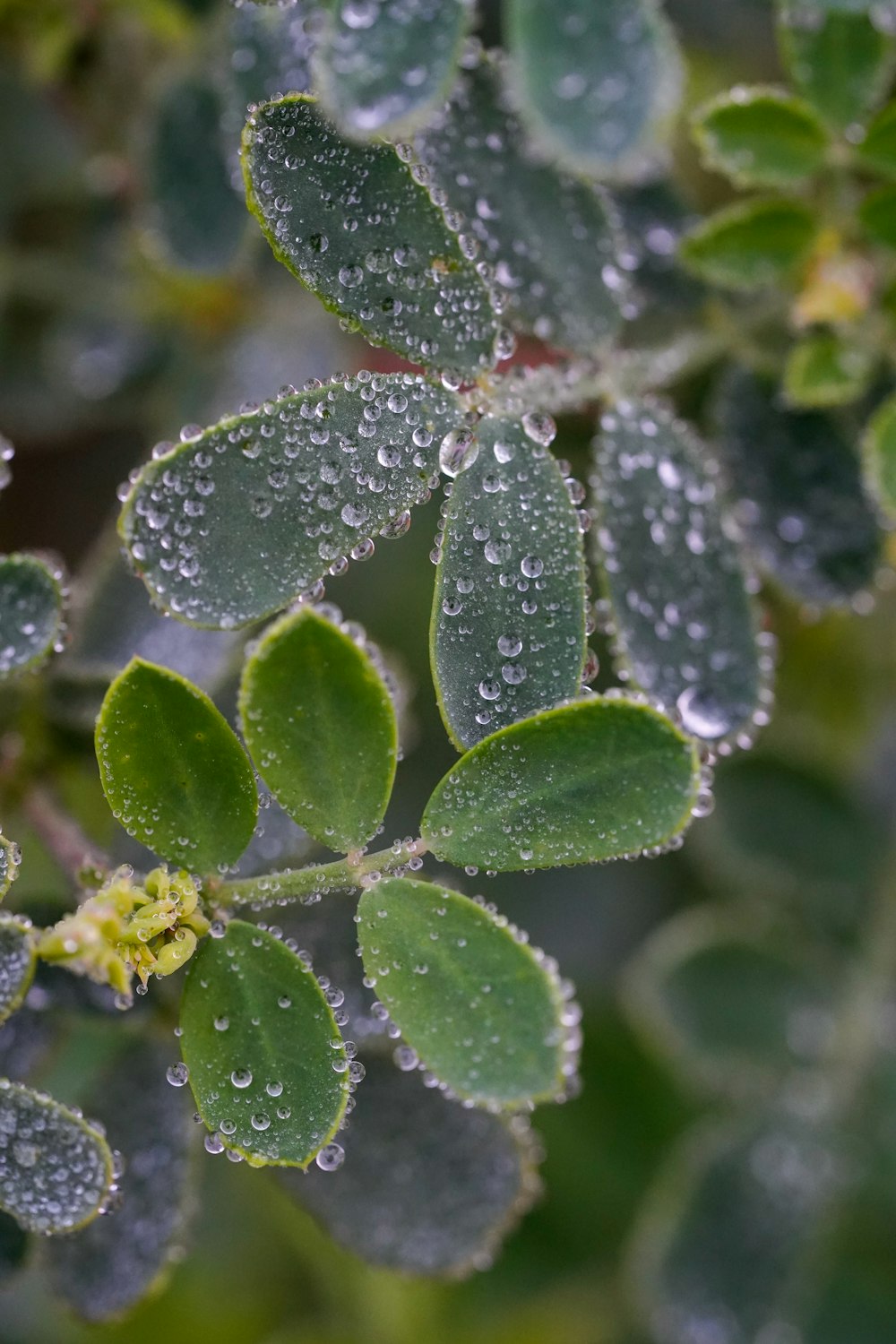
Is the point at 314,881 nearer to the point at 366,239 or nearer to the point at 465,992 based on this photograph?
the point at 465,992

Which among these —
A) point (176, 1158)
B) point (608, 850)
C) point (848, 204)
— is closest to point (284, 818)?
point (176, 1158)

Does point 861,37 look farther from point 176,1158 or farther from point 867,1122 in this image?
point 867,1122

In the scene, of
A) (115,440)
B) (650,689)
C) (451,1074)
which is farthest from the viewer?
(115,440)

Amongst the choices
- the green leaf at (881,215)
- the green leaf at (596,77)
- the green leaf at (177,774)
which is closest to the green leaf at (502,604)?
the green leaf at (177,774)

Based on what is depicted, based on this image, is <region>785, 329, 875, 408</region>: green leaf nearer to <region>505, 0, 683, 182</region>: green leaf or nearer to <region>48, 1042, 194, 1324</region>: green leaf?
<region>505, 0, 683, 182</region>: green leaf

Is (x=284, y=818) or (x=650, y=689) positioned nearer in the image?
(x=650, y=689)

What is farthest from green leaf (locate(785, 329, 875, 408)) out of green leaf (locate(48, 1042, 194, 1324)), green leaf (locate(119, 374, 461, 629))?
green leaf (locate(48, 1042, 194, 1324))
